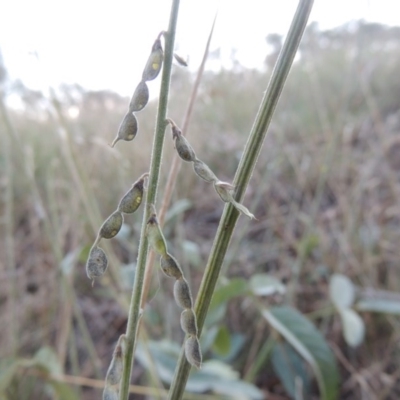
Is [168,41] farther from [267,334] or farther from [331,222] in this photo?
[331,222]

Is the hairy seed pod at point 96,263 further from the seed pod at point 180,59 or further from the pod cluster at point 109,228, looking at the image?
the seed pod at point 180,59

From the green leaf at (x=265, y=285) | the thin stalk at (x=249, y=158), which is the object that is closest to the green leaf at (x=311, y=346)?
the green leaf at (x=265, y=285)

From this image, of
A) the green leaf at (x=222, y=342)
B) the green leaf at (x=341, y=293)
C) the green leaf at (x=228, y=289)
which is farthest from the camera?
the green leaf at (x=341, y=293)

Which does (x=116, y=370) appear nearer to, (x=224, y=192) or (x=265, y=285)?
(x=224, y=192)

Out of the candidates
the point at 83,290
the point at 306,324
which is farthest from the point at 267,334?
the point at 83,290

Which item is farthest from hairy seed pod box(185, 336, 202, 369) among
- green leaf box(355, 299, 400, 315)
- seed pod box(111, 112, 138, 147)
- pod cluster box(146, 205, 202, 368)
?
green leaf box(355, 299, 400, 315)

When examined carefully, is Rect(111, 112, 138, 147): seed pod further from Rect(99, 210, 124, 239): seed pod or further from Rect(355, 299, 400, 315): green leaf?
Rect(355, 299, 400, 315): green leaf
